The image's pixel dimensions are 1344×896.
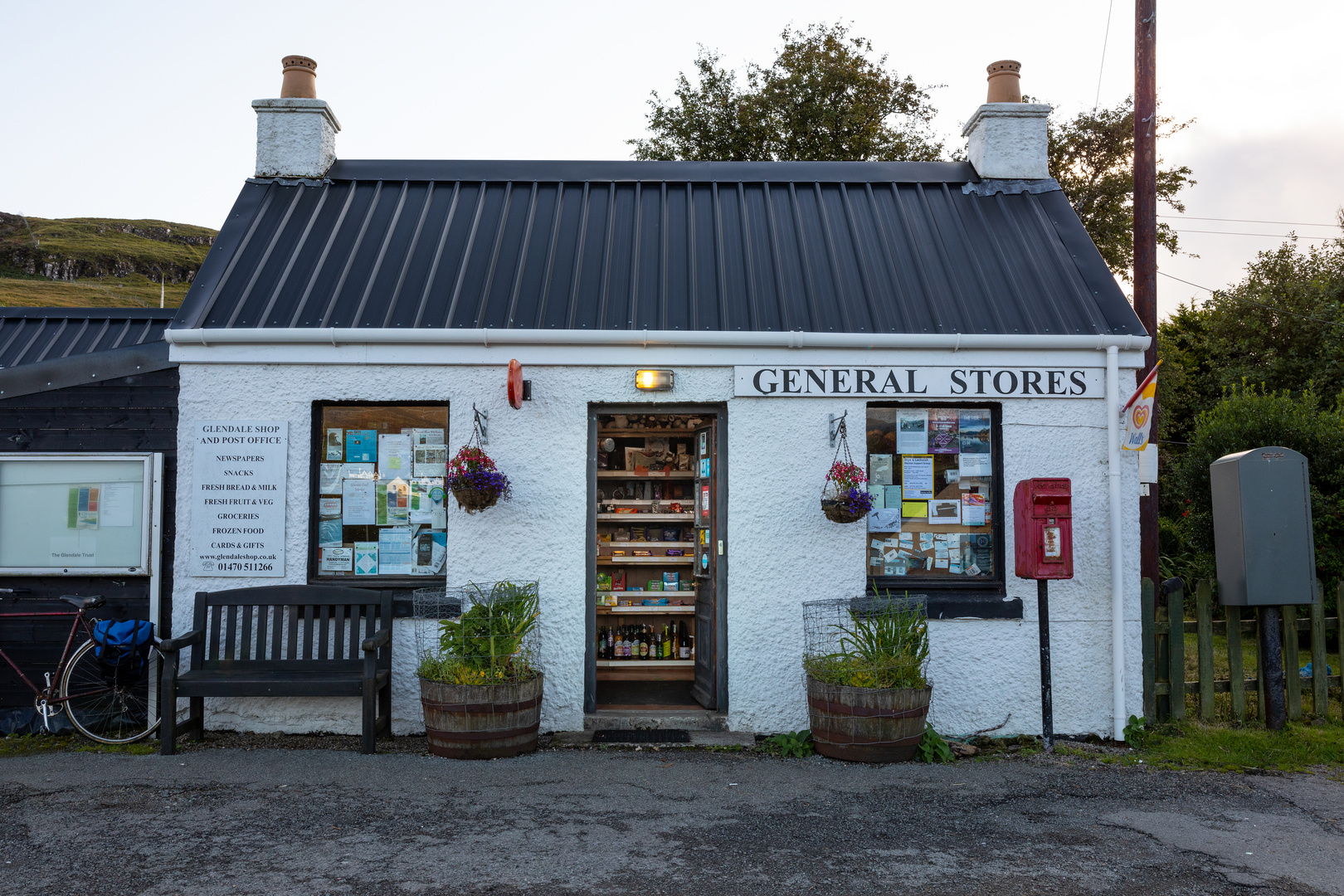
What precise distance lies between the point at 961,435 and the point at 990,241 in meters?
1.97

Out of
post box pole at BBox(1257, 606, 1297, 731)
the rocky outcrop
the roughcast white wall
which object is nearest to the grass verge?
post box pole at BBox(1257, 606, 1297, 731)

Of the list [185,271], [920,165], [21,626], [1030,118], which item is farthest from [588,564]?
[185,271]

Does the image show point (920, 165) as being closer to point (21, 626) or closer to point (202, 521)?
point (202, 521)

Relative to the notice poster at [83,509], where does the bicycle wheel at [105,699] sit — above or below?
below

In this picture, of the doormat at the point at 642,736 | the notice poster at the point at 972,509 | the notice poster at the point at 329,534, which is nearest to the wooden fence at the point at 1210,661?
the notice poster at the point at 972,509

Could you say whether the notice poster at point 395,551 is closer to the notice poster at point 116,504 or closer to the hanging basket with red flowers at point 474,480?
the hanging basket with red flowers at point 474,480

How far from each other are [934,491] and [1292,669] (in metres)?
3.19

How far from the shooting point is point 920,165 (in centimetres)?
895

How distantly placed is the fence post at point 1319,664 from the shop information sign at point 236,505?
316 inches

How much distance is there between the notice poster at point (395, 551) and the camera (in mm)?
7121

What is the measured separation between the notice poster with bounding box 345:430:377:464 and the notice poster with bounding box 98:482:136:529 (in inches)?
64.3

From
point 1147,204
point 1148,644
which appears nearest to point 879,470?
point 1148,644

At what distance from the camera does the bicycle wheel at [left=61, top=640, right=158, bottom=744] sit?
6688mm

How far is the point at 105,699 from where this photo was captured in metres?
6.85
